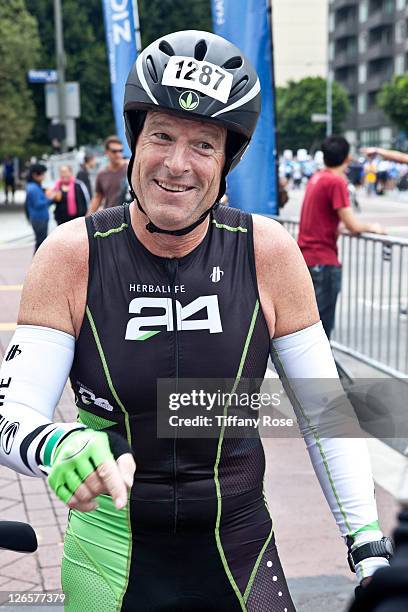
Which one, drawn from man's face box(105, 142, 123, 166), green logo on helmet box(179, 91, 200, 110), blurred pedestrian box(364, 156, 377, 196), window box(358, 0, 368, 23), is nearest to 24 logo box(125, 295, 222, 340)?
green logo on helmet box(179, 91, 200, 110)

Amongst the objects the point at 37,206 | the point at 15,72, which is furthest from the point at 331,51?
the point at 37,206

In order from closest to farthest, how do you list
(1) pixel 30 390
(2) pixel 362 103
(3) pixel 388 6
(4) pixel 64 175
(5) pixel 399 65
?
(1) pixel 30 390
(4) pixel 64 175
(5) pixel 399 65
(3) pixel 388 6
(2) pixel 362 103

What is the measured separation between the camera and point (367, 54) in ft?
338

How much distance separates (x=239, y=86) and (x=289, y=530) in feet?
10.1

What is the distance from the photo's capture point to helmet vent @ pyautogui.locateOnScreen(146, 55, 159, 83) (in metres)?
2.08

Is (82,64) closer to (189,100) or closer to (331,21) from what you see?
(189,100)

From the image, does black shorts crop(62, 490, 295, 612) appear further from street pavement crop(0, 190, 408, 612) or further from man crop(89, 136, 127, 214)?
man crop(89, 136, 127, 214)

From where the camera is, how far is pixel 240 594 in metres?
2.03

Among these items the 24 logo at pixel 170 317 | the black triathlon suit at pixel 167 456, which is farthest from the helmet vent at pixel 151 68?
the 24 logo at pixel 170 317

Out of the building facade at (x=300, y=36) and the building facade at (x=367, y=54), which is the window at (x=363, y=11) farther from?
the building facade at (x=300, y=36)

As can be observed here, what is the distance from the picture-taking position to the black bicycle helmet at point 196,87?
2035 mm

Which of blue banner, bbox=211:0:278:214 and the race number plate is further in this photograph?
blue banner, bbox=211:0:278:214

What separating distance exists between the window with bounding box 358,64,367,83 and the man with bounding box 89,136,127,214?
322 feet

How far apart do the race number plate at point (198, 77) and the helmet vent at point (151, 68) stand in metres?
0.03
